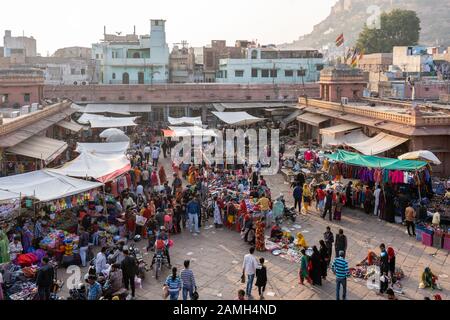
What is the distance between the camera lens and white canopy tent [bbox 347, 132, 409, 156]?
1666cm

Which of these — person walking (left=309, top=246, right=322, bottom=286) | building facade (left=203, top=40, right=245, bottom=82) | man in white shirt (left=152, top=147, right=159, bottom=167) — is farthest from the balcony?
person walking (left=309, top=246, right=322, bottom=286)

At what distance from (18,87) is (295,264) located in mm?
19914

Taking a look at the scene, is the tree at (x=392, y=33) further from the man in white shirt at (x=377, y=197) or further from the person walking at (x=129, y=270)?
the person walking at (x=129, y=270)

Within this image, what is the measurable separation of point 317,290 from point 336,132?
12.5 metres

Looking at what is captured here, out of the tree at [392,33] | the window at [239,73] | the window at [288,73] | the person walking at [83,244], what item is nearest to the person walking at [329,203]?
the person walking at [83,244]

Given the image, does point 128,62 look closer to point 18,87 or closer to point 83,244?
point 18,87

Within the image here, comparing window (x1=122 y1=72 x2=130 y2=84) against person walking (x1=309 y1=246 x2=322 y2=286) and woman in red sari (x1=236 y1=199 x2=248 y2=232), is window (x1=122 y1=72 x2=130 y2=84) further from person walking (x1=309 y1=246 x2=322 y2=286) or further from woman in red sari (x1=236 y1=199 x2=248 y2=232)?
person walking (x1=309 y1=246 x2=322 y2=286)

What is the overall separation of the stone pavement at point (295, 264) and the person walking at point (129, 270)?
29 cm

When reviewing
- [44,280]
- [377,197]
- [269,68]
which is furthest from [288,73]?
[44,280]

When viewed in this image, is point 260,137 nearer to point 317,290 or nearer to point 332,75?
point 332,75

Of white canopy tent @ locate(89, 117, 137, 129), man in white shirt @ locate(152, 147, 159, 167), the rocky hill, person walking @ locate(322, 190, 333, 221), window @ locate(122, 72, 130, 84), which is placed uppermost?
the rocky hill

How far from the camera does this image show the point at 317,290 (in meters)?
9.55

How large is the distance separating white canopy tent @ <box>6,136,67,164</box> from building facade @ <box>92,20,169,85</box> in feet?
78.7

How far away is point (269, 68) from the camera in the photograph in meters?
41.4
